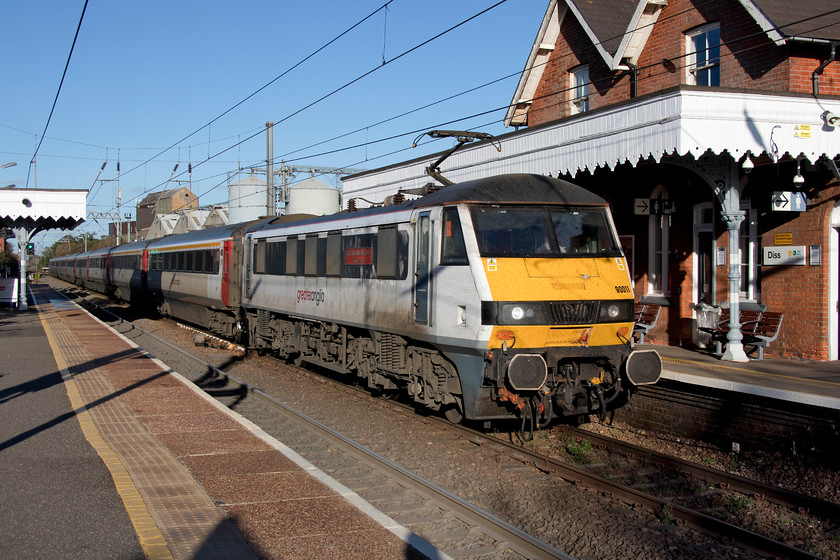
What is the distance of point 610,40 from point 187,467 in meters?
14.1

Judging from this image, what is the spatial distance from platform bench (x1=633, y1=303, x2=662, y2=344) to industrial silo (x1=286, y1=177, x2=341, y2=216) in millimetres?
28406

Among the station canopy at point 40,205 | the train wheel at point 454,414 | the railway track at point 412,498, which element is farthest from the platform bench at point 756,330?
the station canopy at point 40,205

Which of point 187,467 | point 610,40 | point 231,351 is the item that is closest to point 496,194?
point 187,467

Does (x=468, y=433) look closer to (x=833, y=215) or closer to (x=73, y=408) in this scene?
(x=73, y=408)

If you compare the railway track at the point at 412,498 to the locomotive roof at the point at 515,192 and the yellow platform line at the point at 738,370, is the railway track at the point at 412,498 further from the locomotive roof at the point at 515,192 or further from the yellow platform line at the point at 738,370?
the yellow platform line at the point at 738,370

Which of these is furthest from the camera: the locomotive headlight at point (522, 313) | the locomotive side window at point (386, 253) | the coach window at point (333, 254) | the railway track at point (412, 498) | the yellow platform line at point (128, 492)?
the coach window at point (333, 254)

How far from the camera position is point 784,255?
1270cm

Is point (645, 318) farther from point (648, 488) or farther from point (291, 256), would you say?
point (648, 488)

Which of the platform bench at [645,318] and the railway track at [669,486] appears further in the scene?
the platform bench at [645,318]

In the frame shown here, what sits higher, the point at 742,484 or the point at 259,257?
the point at 259,257

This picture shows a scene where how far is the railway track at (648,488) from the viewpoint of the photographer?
19.7 feet

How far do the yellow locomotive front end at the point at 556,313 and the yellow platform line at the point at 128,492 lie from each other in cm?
392

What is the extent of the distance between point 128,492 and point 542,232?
17.6 ft

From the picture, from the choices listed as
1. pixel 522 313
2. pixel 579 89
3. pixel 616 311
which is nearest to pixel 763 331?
pixel 616 311
